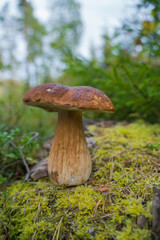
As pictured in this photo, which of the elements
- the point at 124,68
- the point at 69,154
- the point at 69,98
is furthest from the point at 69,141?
the point at 124,68

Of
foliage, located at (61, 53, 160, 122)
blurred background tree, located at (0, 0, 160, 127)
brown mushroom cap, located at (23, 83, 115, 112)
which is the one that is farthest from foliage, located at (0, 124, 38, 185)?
foliage, located at (61, 53, 160, 122)

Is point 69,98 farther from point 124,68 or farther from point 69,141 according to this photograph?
point 124,68

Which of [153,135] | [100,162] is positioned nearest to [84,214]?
[100,162]

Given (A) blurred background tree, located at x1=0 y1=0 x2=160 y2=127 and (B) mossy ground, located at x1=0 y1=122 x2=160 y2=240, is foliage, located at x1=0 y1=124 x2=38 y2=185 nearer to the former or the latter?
(B) mossy ground, located at x1=0 y1=122 x2=160 y2=240

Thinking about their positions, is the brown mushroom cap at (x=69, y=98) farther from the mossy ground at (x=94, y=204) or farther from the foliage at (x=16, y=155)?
the mossy ground at (x=94, y=204)

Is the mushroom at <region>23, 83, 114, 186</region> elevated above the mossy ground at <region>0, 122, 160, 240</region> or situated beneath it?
elevated above

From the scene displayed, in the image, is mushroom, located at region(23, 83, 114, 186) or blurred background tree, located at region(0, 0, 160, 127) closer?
mushroom, located at region(23, 83, 114, 186)

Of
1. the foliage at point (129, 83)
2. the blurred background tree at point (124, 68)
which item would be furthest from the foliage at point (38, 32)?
the foliage at point (129, 83)
